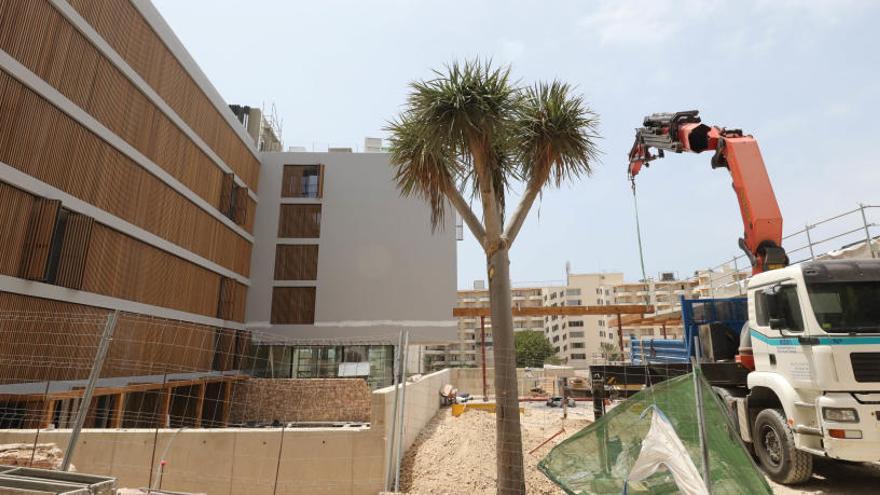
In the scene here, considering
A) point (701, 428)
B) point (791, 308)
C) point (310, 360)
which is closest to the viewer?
point (701, 428)

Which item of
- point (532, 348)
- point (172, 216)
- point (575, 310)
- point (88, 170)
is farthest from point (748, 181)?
point (532, 348)

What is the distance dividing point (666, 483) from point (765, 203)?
5.53 metres

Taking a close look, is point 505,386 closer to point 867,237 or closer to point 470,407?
point 867,237

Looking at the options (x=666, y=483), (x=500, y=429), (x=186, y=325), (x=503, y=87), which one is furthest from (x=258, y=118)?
(x=666, y=483)

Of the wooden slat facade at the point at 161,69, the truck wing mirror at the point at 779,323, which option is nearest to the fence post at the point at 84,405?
the truck wing mirror at the point at 779,323

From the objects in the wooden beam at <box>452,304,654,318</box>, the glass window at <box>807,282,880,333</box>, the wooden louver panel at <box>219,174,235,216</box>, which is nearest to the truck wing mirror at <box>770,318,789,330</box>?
the glass window at <box>807,282,880,333</box>

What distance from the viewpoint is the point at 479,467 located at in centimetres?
926

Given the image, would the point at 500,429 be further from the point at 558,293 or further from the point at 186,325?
the point at 558,293

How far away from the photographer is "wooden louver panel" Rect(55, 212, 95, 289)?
558 inches

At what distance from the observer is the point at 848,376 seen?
568cm

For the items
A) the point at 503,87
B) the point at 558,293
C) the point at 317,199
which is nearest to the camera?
the point at 503,87

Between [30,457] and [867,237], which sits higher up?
[867,237]

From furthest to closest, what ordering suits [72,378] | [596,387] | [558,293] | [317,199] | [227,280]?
[558,293] → [317,199] → [227,280] → [72,378] → [596,387]

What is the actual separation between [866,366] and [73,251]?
63.1 ft
